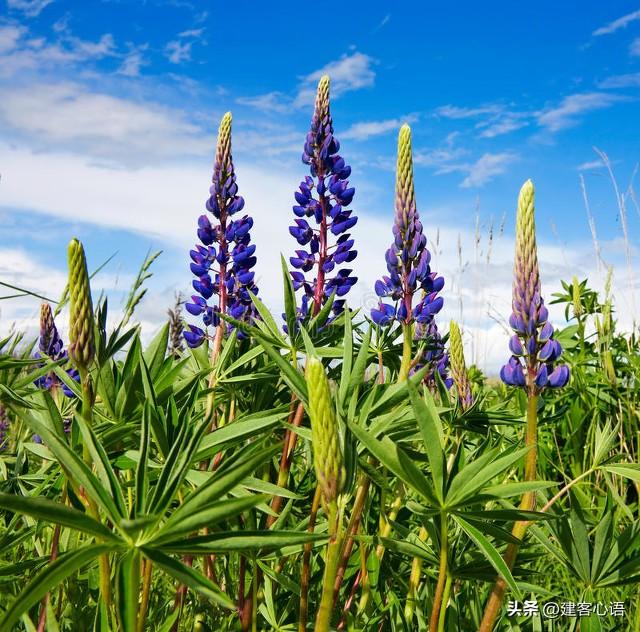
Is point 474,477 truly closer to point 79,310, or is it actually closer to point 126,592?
point 126,592

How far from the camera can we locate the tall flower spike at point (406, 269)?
7.46 ft

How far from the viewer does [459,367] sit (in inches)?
80.4

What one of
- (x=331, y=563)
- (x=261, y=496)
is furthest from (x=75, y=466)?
(x=331, y=563)

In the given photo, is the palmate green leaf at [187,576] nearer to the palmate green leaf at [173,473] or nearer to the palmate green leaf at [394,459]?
the palmate green leaf at [173,473]

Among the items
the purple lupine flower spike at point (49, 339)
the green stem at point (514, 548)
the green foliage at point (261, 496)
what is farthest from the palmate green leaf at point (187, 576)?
the purple lupine flower spike at point (49, 339)

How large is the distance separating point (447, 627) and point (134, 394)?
102 cm

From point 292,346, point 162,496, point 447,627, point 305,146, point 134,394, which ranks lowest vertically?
point 447,627

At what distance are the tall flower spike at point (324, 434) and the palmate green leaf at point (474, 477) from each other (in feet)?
1.01

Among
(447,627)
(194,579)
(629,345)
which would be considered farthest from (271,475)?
(629,345)

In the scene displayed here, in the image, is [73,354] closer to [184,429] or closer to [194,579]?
[184,429]

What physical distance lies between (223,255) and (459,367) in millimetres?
1273

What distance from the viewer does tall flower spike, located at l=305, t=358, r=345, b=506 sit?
0.99 meters

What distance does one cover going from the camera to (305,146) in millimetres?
3002

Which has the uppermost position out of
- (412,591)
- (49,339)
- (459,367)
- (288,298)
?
(49,339)
